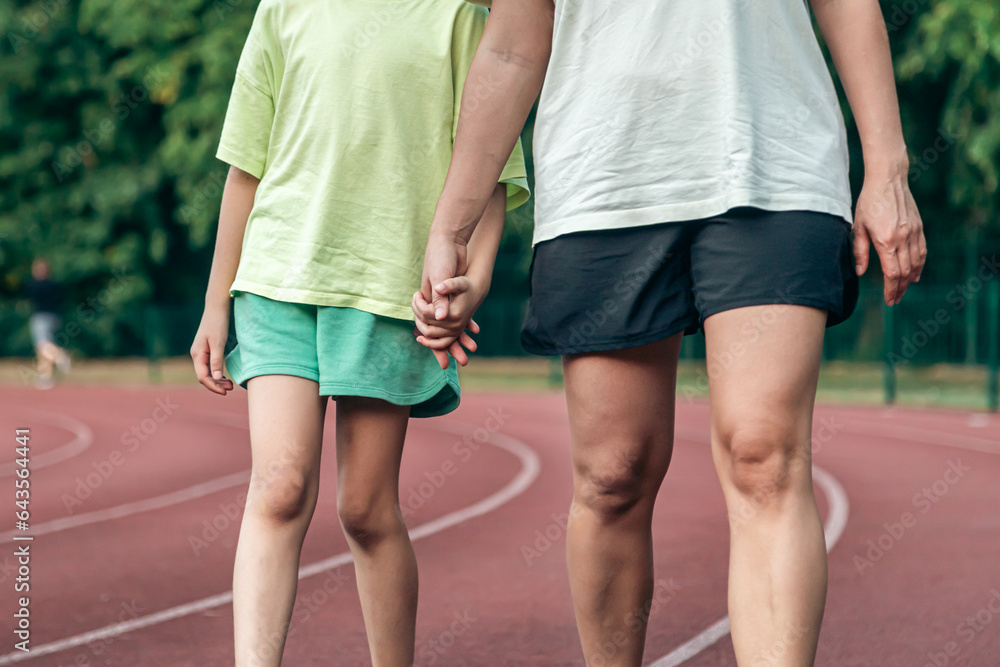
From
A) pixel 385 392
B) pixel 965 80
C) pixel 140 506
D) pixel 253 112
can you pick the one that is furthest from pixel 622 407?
pixel 965 80

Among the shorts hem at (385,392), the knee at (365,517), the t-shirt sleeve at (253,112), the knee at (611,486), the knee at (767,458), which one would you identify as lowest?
the knee at (365,517)

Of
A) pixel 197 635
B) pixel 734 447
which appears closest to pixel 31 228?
pixel 197 635

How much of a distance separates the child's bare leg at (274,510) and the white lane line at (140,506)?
3807 mm

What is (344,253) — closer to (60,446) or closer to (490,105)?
(490,105)

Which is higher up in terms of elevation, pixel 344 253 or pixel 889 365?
pixel 344 253

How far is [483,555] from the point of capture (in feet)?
18.8

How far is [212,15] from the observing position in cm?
2212

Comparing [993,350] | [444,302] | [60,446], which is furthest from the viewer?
[993,350]

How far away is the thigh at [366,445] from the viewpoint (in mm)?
2992

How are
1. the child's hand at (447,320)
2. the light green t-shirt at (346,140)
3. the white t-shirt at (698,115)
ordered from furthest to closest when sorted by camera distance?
1. the light green t-shirt at (346,140)
2. the child's hand at (447,320)
3. the white t-shirt at (698,115)

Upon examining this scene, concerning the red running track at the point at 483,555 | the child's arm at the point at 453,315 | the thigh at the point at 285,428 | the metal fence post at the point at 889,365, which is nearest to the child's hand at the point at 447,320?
the child's arm at the point at 453,315

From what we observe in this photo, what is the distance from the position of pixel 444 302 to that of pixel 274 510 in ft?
1.96

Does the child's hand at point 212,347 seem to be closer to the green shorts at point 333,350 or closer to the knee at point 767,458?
the green shorts at point 333,350

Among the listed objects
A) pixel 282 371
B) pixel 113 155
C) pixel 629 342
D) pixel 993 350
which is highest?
pixel 629 342
